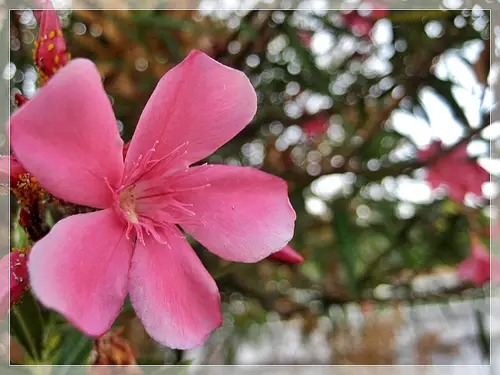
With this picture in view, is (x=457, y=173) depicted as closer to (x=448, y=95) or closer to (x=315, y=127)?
(x=448, y=95)

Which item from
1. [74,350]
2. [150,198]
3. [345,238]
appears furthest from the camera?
[345,238]

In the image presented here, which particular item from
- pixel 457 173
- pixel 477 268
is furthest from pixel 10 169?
pixel 477 268

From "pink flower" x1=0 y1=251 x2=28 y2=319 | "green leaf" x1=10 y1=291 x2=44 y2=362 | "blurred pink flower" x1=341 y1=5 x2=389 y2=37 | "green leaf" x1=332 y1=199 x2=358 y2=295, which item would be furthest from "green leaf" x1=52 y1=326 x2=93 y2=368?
"blurred pink flower" x1=341 y1=5 x2=389 y2=37

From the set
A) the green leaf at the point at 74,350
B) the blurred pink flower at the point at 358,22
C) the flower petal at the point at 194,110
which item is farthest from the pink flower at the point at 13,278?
the blurred pink flower at the point at 358,22

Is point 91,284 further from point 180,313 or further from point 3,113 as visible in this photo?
point 3,113

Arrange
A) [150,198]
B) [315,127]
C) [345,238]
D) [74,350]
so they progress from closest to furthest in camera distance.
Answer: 1. [150,198]
2. [74,350]
3. [345,238]
4. [315,127]

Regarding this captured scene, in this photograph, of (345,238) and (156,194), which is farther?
(345,238)

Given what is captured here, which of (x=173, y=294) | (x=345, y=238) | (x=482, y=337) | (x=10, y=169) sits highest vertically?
(x=10, y=169)
